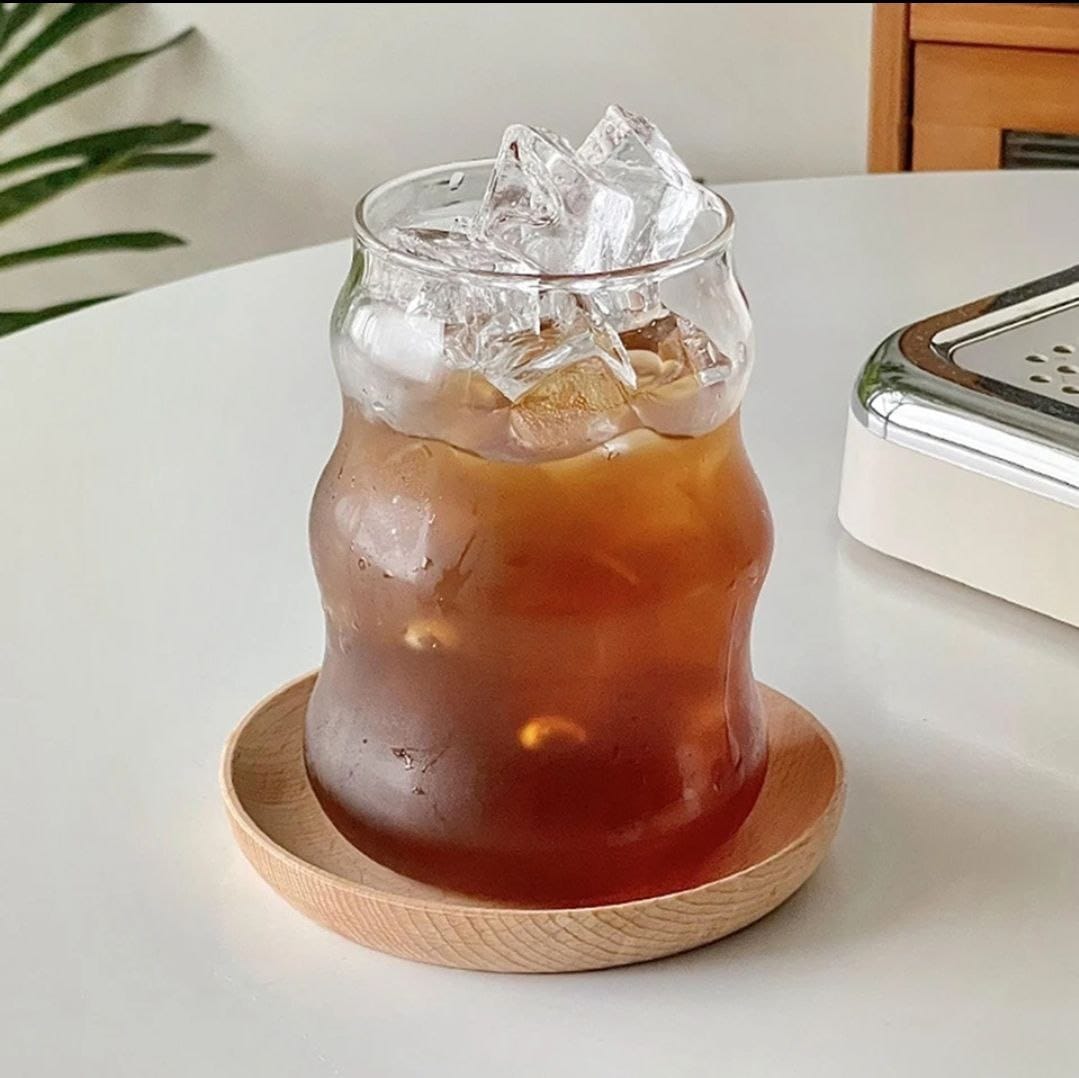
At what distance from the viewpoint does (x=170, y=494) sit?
740mm

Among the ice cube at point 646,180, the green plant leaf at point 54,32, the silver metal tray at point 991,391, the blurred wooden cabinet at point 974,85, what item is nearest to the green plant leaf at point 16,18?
the green plant leaf at point 54,32

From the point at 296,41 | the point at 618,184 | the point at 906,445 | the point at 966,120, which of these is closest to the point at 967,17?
the point at 966,120

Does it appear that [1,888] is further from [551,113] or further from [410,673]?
[551,113]

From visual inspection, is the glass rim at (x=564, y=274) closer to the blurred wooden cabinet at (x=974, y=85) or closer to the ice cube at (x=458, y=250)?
the ice cube at (x=458, y=250)

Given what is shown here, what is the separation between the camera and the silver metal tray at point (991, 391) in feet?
2.10

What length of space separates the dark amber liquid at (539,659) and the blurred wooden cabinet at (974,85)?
1.27 meters

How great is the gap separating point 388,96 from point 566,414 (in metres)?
1.55

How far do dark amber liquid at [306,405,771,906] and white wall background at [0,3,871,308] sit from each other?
1432mm

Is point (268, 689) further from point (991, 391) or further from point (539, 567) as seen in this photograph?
point (991, 391)

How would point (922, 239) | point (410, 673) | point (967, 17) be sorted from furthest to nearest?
point (967, 17)
point (922, 239)
point (410, 673)

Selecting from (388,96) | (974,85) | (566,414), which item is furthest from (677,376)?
(388,96)

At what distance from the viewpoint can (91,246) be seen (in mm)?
1702

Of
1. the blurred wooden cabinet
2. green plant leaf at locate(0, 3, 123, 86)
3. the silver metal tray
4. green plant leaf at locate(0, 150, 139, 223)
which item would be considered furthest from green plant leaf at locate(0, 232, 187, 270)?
the silver metal tray

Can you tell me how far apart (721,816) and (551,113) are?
150 cm
